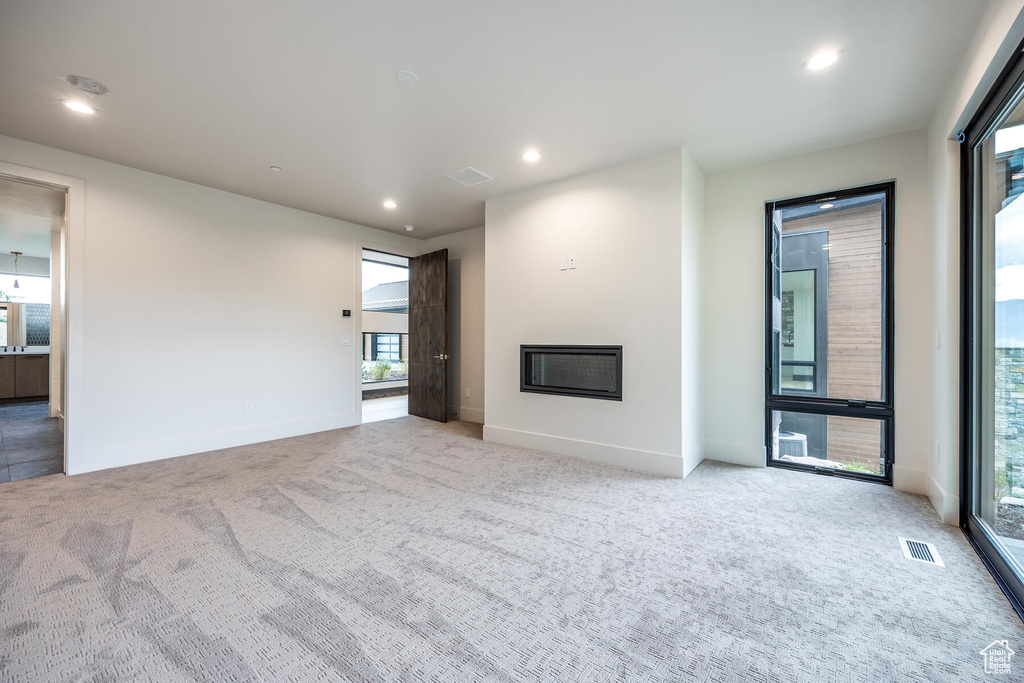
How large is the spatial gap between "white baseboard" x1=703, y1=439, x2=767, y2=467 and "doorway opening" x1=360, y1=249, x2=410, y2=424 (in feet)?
13.5

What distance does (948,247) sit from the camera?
2.46 meters

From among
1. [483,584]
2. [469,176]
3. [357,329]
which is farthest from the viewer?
[357,329]

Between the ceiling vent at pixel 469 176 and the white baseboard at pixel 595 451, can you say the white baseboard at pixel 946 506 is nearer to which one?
the white baseboard at pixel 595 451

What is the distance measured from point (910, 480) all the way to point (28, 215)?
9247 mm

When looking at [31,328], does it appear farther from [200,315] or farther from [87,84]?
[87,84]

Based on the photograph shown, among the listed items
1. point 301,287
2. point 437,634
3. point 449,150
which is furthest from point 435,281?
point 437,634

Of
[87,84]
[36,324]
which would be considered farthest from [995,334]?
[36,324]

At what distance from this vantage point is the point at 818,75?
7.88ft

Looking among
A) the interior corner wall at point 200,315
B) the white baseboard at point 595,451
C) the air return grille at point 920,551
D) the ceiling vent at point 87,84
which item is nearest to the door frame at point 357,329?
the interior corner wall at point 200,315

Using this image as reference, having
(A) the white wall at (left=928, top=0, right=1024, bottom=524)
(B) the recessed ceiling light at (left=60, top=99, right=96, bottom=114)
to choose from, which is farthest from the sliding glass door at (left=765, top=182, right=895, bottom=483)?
(B) the recessed ceiling light at (left=60, top=99, right=96, bottom=114)

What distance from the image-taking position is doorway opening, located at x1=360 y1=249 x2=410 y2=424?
6359 millimetres

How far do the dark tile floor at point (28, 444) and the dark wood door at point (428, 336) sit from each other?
139 inches

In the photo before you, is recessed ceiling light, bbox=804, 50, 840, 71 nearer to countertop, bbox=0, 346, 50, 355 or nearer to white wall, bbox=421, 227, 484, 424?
white wall, bbox=421, 227, 484, 424

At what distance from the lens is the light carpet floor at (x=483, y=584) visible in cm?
139
